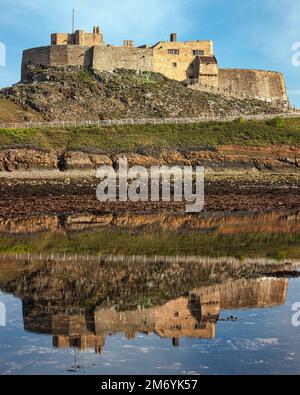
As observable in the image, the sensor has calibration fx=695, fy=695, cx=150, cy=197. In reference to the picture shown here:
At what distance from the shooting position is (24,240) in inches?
910

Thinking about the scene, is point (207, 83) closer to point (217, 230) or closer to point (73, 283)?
point (217, 230)

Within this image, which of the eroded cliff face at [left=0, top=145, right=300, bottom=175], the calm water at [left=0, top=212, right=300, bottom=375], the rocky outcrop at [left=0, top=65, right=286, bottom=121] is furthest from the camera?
the rocky outcrop at [left=0, top=65, right=286, bottom=121]

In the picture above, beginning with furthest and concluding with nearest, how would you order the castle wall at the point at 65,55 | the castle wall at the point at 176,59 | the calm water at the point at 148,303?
the castle wall at the point at 176,59, the castle wall at the point at 65,55, the calm water at the point at 148,303

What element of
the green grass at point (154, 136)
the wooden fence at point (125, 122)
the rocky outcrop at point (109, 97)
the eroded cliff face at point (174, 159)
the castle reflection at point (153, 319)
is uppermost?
the rocky outcrop at point (109, 97)

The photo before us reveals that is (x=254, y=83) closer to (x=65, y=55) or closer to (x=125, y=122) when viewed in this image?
(x=65, y=55)

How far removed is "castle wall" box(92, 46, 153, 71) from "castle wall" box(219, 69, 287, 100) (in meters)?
9.39

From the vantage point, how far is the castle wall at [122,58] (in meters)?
72.7

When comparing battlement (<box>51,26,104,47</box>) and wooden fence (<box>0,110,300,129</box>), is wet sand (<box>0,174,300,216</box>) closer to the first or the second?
wooden fence (<box>0,110,300,129</box>)

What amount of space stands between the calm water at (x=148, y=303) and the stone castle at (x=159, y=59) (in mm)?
50427

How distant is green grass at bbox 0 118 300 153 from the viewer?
5562 cm

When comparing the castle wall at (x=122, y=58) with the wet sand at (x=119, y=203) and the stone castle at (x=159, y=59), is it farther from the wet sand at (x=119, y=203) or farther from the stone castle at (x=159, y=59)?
the wet sand at (x=119, y=203)

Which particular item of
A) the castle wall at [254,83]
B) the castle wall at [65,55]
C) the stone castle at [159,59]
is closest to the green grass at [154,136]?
the stone castle at [159,59]

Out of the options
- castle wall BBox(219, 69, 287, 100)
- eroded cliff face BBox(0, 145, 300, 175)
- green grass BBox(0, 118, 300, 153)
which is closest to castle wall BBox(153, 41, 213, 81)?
castle wall BBox(219, 69, 287, 100)

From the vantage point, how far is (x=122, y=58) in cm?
7469
